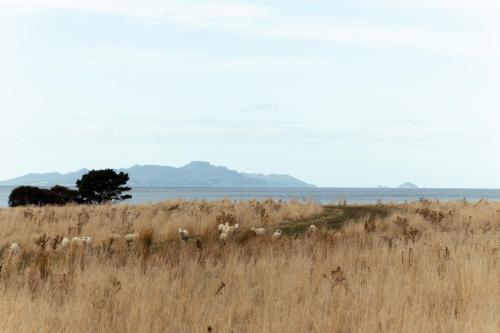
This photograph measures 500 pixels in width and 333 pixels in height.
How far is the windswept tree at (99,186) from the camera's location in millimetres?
40812

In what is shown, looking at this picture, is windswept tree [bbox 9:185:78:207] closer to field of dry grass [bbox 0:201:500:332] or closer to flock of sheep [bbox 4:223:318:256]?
flock of sheep [bbox 4:223:318:256]

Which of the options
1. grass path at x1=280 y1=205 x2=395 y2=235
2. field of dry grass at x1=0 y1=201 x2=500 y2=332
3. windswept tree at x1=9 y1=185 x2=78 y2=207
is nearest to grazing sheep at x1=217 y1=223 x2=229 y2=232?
grass path at x1=280 y1=205 x2=395 y2=235

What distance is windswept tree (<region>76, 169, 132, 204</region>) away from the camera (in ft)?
134

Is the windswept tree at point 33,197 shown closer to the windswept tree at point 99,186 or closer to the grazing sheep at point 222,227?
the windswept tree at point 99,186

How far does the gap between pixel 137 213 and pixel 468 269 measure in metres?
13.8

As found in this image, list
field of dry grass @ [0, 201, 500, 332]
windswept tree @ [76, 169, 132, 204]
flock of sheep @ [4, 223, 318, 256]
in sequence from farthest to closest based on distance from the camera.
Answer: windswept tree @ [76, 169, 132, 204] → flock of sheep @ [4, 223, 318, 256] → field of dry grass @ [0, 201, 500, 332]

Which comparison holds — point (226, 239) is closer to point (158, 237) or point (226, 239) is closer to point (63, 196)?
point (158, 237)

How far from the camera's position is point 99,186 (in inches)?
1610

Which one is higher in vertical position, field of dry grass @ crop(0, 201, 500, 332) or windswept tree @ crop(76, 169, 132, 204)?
windswept tree @ crop(76, 169, 132, 204)

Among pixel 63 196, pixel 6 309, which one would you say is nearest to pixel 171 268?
pixel 6 309

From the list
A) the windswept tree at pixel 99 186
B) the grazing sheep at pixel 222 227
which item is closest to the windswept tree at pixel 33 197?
the windswept tree at pixel 99 186

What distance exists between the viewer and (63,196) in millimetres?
39812

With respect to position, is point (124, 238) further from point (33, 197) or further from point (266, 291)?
point (33, 197)

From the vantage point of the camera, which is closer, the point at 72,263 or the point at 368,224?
the point at 72,263
